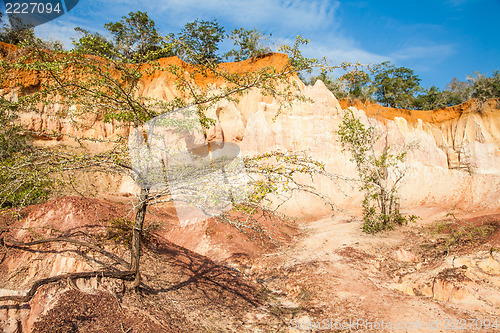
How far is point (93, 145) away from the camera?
17.8 meters

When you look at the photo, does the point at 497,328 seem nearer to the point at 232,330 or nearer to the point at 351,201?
the point at 232,330

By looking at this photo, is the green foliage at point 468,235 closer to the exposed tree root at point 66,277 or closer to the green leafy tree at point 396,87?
the exposed tree root at point 66,277

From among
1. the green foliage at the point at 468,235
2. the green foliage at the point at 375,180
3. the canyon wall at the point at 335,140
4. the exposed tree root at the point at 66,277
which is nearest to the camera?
the exposed tree root at the point at 66,277

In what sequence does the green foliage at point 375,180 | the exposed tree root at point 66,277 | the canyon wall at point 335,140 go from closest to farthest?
the exposed tree root at point 66,277 < the green foliage at point 375,180 < the canyon wall at point 335,140

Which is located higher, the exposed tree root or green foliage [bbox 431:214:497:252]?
the exposed tree root

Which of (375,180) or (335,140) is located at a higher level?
(335,140)

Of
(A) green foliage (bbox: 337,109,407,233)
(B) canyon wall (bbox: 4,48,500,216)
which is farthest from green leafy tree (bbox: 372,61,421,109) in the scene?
(A) green foliage (bbox: 337,109,407,233)

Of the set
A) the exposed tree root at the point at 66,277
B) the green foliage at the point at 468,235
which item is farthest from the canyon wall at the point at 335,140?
the exposed tree root at the point at 66,277

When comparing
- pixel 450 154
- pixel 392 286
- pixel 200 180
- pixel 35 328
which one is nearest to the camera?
pixel 35 328

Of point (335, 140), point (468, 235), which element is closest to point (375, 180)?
point (468, 235)

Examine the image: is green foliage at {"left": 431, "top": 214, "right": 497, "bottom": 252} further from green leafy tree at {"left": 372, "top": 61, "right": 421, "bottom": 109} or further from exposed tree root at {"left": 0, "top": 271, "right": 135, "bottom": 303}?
green leafy tree at {"left": 372, "top": 61, "right": 421, "bottom": 109}

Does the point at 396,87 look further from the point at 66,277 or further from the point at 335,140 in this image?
the point at 66,277

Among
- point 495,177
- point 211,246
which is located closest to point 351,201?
point 495,177

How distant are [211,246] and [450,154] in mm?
18862
